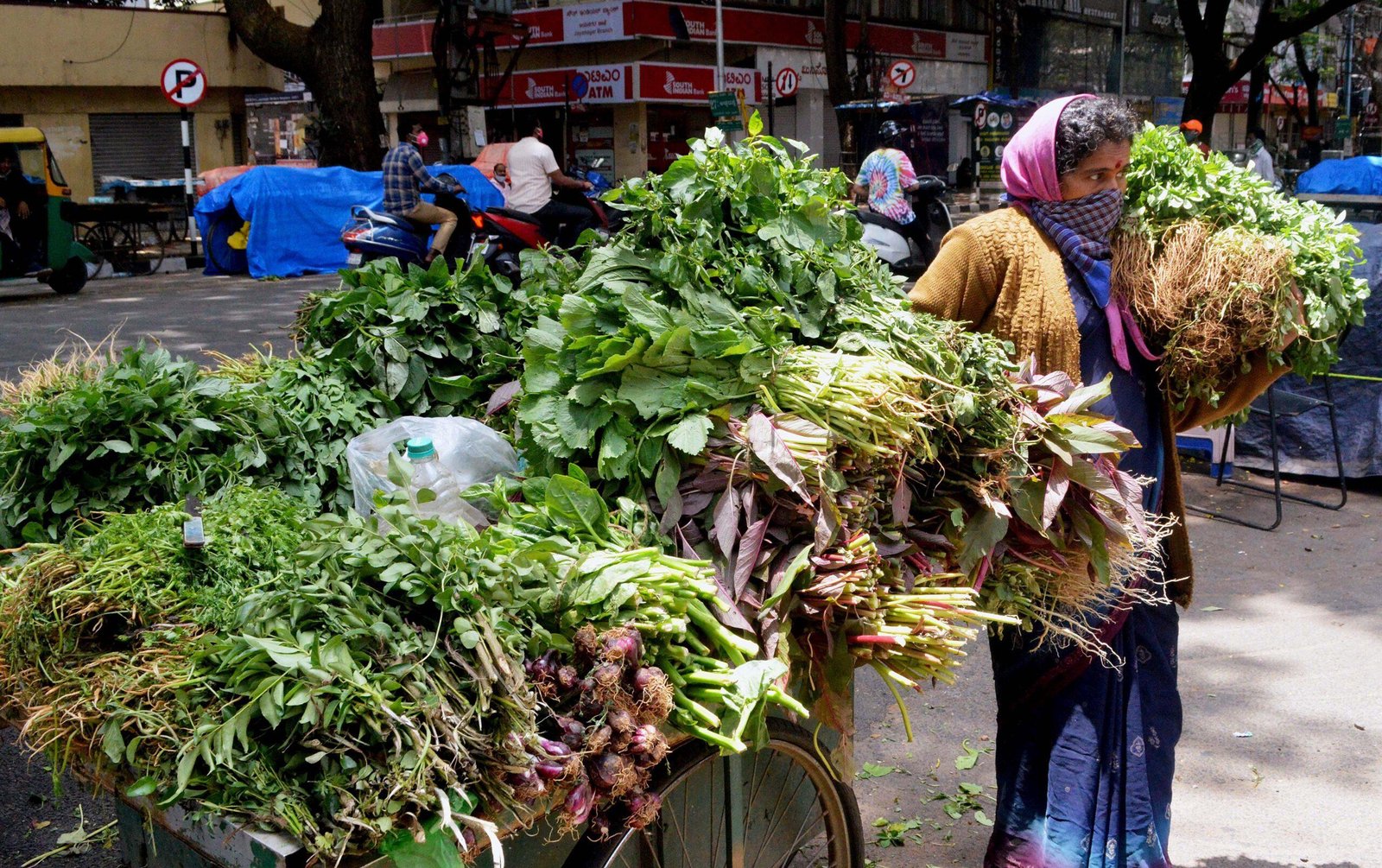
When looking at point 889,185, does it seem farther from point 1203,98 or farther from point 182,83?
point 1203,98

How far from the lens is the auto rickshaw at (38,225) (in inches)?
455

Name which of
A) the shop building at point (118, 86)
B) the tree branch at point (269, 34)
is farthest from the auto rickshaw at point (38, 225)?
the shop building at point (118, 86)

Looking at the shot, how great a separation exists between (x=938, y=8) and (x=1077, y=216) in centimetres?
3328

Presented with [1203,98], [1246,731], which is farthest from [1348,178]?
[1203,98]

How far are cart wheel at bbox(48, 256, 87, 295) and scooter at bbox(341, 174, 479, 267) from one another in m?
4.36

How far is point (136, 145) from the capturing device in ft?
70.5

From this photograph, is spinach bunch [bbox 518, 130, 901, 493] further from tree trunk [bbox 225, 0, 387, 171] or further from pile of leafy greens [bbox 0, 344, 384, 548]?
tree trunk [bbox 225, 0, 387, 171]

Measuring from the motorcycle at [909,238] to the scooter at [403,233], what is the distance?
3.50m

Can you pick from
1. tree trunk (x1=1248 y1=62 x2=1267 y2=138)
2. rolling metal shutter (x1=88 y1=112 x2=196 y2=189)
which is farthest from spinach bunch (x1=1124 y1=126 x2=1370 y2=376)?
tree trunk (x1=1248 y1=62 x2=1267 y2=138)

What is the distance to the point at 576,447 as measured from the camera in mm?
2123

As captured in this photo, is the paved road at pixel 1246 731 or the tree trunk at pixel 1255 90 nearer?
the paved road at pixel 1246 731

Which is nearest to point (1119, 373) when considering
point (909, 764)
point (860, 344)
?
point (860, 344)

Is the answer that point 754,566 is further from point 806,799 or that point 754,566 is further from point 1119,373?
point 1119,373

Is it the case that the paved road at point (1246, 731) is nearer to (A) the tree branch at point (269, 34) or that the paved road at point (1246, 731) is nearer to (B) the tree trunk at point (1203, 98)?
(A) the tree branch at point (269, 34)
